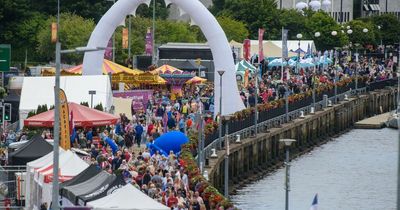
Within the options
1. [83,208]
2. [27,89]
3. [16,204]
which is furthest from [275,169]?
[83,208]

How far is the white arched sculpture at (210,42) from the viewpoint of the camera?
238 ft

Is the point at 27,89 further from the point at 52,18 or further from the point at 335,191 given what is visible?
the point at 52,18

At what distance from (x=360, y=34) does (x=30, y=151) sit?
112m

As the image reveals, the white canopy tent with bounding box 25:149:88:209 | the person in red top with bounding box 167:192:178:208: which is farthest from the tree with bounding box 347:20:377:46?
the person in red top with bounding box 167:192:178:208

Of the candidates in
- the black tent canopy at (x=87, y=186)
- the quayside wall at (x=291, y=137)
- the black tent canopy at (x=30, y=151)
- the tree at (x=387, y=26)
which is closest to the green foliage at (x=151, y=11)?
the tree at (x=387, y=26)

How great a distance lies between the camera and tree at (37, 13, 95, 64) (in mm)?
110938

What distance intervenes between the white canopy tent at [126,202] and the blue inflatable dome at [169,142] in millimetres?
17820

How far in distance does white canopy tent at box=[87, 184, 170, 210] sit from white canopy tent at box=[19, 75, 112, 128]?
2672 cm

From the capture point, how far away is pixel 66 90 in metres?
64.2

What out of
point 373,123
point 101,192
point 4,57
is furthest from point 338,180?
point 101,192

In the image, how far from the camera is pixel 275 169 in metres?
76.8

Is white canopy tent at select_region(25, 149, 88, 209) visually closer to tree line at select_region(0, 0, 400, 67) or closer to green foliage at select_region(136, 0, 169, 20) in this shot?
tree line at select_region(0, 0, 400, 67)

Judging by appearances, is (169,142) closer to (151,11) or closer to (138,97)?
(138,97)

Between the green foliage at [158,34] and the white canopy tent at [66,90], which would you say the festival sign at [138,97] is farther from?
the green foliage at [158,34]
